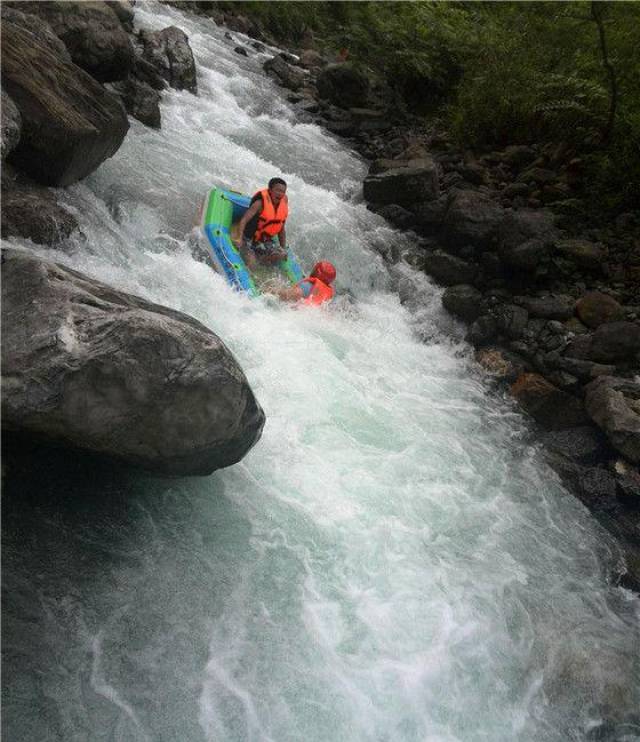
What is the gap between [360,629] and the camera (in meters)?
3.74

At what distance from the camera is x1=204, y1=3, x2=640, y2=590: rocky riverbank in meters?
6.28

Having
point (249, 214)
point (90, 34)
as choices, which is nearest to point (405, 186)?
point (249, 214)

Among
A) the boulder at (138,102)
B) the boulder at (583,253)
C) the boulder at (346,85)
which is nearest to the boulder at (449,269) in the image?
the boulder at (583,253)

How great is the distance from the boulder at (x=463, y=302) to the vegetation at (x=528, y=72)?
285 centimetres

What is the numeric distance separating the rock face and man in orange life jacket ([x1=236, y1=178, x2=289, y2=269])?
159 inches

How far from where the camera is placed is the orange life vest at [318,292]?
716 cm

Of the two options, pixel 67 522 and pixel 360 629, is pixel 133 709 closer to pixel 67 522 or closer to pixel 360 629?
pixel 67 522

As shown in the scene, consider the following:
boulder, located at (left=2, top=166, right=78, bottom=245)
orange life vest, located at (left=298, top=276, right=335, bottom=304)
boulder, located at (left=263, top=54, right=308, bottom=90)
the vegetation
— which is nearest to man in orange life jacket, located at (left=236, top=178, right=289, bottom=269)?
orange life vest, located at (left=298, top=276, right=335, bottom=304)

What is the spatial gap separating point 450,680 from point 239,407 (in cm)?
207

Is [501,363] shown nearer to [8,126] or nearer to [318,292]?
[318,292]

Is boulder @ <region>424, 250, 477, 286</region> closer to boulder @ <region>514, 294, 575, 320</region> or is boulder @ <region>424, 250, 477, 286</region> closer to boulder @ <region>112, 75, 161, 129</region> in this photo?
boulder @ <region>514, 294, 575, 320</region>

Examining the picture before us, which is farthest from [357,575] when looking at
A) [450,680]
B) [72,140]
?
[72,140]

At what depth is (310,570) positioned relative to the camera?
394 cm

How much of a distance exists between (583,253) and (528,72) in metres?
4.40
